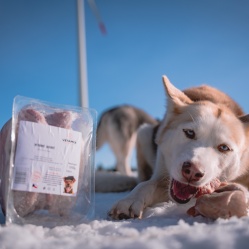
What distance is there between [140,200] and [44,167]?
18.5 inches

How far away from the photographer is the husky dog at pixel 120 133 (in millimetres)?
5184

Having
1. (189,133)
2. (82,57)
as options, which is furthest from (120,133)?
(189,133)

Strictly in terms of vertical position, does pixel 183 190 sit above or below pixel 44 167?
below

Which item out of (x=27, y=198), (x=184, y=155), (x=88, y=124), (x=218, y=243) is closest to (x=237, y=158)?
(x=184, y=155)

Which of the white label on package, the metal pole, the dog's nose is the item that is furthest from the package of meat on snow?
the metal pole

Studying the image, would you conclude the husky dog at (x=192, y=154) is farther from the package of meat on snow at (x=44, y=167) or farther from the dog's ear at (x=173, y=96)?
the package of meat on snow at (x=44, y=167)

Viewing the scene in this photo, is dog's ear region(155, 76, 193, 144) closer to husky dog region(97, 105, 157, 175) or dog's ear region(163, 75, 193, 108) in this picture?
dog's ear region(163, 75, 193, 108)

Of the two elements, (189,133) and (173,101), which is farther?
(173,101)

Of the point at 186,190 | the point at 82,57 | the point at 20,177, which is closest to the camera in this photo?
the point at 20,177

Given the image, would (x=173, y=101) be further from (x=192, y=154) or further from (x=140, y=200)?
(x=140, y=200)

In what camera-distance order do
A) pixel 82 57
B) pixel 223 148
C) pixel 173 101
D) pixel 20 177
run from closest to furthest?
1. pixel 20 177
2. pixel 223 148
3. pixel 173 101
4. pixel 82 57

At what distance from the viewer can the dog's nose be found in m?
1.11

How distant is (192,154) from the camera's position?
1.18 metres

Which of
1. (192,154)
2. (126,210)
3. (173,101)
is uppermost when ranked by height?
(173,101)
